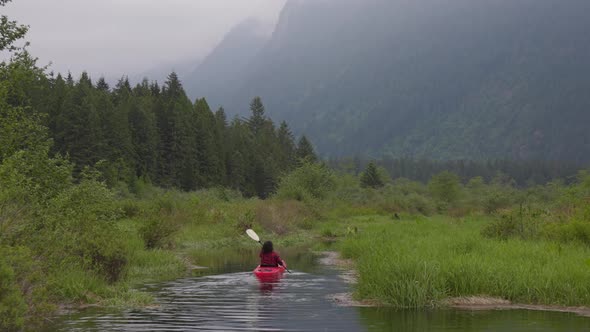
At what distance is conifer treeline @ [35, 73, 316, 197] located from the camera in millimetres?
89125

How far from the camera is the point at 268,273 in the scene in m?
26.0

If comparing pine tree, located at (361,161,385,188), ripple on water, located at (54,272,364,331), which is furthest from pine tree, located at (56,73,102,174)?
ripple on water, located at (54,272,364,331)

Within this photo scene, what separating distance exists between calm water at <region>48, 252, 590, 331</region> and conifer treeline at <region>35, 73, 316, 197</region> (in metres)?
58.8

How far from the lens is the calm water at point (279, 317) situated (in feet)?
53.9

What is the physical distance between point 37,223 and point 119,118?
79.3 metres

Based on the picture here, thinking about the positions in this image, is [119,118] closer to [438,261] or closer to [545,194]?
[545,194]

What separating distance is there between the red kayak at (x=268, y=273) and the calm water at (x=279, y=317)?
94.5 inches

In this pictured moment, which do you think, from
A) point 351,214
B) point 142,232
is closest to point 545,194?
point 351,214

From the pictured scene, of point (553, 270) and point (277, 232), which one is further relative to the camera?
point (277, 232)

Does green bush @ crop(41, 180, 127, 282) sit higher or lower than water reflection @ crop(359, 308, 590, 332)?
higher

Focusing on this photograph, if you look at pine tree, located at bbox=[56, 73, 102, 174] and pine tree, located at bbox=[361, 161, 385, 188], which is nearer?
pine tree, located at bbox=[56, 73, 102, 174]

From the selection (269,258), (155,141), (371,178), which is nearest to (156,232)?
(269,258)

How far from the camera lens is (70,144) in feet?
287

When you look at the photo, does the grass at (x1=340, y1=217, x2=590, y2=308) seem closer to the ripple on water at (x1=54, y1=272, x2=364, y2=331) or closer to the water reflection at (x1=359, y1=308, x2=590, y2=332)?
the water reflection at (x1=359, y1=308, x2=590, y2=332)
